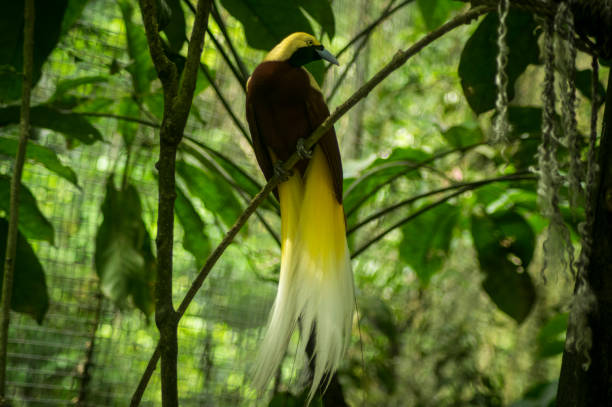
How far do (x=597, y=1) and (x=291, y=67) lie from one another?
628mm

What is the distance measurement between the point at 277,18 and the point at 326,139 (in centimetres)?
33

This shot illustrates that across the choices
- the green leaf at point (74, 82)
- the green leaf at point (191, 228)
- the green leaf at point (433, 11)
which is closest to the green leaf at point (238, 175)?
the green leaf at point (191, 228)

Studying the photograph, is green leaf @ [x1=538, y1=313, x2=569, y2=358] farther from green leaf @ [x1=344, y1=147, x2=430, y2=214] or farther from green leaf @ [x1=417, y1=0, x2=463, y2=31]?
green leaf @ [x1=417, y1=0, x2=463, y2=31]

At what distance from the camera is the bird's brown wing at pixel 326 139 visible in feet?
3.77

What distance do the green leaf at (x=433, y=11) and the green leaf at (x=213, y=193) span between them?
2.50ft

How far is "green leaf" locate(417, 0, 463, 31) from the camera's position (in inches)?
64.1

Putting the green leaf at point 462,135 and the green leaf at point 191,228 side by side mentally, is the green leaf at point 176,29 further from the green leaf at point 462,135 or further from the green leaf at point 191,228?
the green leaf at point 462,135

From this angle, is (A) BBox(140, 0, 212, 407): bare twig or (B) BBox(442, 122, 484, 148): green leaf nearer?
(A) BBox(140, 0, 212, 407): bare twig

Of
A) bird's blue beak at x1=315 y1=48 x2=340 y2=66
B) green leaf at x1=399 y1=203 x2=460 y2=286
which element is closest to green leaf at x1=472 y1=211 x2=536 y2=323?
green leaf at x1=399 y1=203 x2=460 y2=286

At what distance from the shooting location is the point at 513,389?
12.0ft

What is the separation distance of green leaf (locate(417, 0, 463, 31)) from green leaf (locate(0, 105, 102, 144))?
98cm

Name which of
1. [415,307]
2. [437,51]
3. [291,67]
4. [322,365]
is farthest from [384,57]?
[322,365]

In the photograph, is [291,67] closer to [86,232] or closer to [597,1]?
[597,1]

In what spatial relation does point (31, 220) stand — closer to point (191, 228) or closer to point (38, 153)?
point (38, 153)
